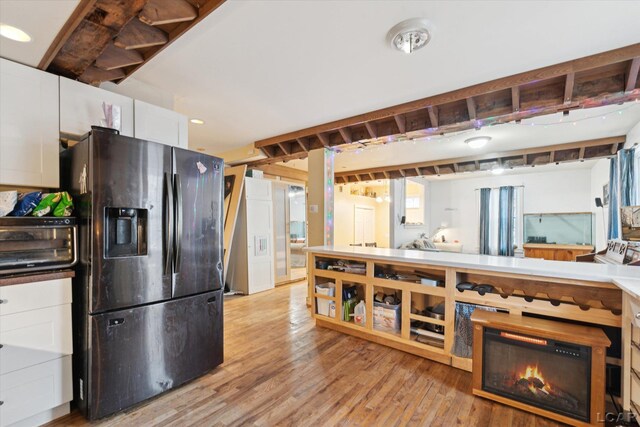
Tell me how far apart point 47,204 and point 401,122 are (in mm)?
3483

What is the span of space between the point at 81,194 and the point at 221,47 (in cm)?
146

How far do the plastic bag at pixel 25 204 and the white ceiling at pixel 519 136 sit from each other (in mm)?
4089

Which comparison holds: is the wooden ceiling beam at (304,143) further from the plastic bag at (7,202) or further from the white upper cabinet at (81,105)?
the plastic bag at (7,202)

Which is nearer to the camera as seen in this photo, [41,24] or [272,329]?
[41,24]

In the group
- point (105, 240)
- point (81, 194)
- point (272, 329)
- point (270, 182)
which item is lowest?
point (272, 329)

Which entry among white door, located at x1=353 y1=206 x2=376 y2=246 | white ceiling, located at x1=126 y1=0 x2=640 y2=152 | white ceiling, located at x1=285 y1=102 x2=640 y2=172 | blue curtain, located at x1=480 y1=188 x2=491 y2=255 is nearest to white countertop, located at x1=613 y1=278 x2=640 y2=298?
white ceiling, located at x1=126 y1=0 x2=640 y2=152

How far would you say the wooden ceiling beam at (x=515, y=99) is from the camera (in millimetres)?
2675

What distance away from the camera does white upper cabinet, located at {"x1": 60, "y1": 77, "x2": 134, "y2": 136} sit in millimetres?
2154

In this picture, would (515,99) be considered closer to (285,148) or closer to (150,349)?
(285,148)

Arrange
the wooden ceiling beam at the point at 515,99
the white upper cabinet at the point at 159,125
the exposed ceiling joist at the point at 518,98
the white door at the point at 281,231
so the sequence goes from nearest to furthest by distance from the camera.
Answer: the exposed ceiling joist at the point at 518,98 → the white upper cabinet at the point at 159,125 → the wooden ceiling beam at the point at 515,99 → the white door at the point at 281,231

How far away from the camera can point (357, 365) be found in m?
2.53

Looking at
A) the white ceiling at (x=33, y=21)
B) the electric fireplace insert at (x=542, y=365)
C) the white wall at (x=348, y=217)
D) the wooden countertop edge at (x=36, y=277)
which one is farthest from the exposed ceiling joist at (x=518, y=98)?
the white wall at (x=348, y=217)

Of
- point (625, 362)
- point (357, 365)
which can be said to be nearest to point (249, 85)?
point (357, 365)

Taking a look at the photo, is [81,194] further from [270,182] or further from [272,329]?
[270,182]
